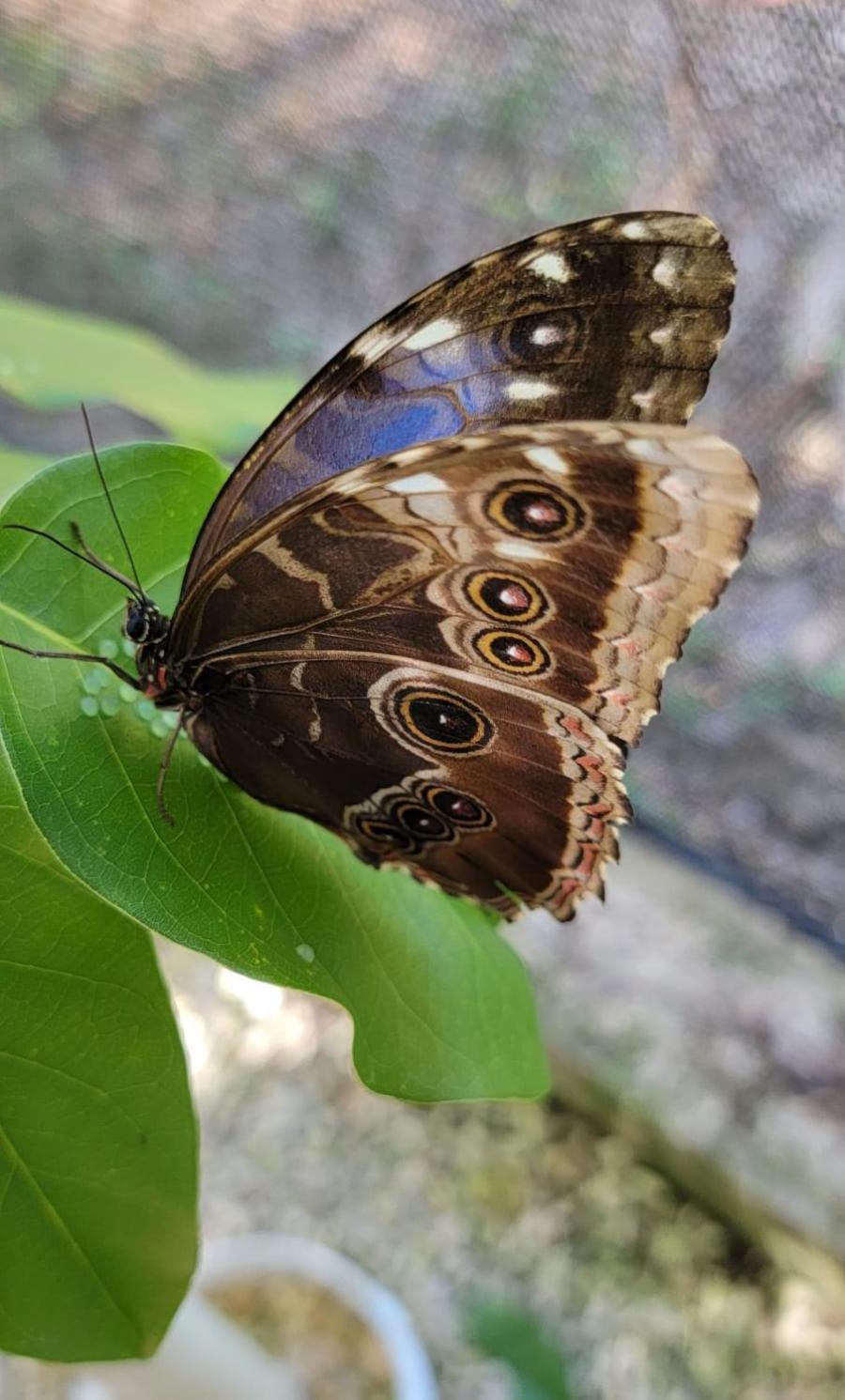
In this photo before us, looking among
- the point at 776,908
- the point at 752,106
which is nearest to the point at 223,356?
the point at 752,106

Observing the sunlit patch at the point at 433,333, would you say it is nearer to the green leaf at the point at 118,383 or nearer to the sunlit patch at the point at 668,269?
the sunlit patch at the point at 668,269

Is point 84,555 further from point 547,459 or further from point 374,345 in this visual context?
point 547,459

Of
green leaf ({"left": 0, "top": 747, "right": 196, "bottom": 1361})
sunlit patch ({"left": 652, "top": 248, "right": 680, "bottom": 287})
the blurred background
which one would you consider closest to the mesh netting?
the blurred background

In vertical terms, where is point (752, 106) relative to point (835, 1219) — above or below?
above

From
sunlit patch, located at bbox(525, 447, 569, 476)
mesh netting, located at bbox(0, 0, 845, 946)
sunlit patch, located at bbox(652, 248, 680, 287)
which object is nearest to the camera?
sunlit patch, located at bbox(525, 447, 569, 476)

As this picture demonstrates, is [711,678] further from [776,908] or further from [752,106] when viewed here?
[752,106]

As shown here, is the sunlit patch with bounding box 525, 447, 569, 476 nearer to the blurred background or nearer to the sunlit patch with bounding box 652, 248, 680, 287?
the sunlit patch with bounding box 652, 248, 680, 287

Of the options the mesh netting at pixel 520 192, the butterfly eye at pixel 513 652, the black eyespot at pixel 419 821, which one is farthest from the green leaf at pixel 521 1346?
the butterfly eye at pixel 513 652
